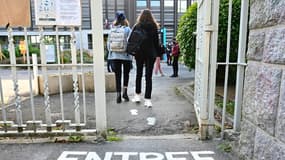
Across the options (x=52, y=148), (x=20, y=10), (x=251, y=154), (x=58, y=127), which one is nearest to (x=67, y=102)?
(x=58, y=127)

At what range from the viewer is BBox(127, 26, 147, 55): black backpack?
460cm

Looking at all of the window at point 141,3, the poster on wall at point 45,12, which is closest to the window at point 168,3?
the window at point 141,3

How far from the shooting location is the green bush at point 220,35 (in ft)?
17.7

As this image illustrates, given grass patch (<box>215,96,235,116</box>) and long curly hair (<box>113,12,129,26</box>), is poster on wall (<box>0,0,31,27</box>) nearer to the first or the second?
long curly hair (<box>113,12,129,26</box>)

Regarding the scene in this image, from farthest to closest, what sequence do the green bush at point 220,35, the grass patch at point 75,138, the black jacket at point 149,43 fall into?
the green bush at point 220,35, the black jacket at point 149,43, the grass patch at point 75,138

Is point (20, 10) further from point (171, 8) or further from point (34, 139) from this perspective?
point (171, 8)

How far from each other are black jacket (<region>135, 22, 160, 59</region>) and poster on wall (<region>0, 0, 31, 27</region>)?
2.11 metres

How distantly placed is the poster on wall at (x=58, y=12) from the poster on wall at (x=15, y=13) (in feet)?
0.40

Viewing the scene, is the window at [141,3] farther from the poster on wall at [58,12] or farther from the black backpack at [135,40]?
the poster on wall at [58,12]

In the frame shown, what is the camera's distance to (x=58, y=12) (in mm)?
3010

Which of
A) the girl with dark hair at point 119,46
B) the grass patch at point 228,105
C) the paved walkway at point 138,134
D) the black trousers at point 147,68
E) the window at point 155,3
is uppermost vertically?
the window at point 155,3

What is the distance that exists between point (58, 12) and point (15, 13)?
49 centimetres

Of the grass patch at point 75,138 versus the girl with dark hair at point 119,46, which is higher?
the girl with dark hair at point 119,46

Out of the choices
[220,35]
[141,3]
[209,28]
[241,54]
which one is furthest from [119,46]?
[141,3]
